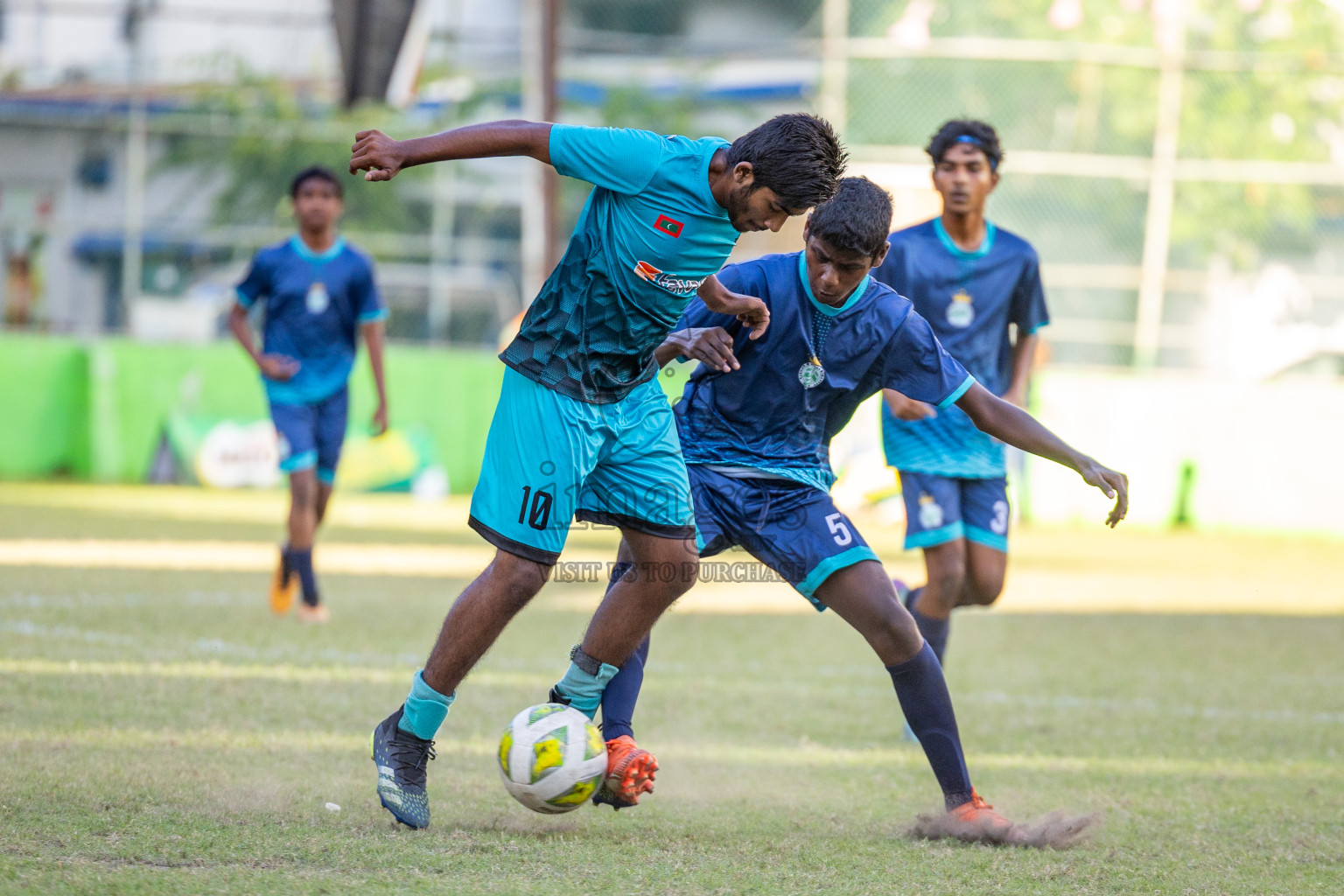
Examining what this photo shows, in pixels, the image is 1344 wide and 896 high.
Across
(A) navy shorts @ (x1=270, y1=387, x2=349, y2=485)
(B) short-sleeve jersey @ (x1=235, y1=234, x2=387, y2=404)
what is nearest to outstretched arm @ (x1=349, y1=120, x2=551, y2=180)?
(A) navy shorts @ (x1=270, y1=387, x2=349, y2=485)

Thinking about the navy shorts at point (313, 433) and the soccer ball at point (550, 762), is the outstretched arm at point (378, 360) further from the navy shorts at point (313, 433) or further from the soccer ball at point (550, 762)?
the soccer ball at point (550, 762)

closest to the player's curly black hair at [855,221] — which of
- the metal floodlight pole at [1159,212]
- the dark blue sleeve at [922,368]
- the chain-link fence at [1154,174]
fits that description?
the dark blue sleeve at [922,368]

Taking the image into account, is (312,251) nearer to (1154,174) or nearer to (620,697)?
(620,697)

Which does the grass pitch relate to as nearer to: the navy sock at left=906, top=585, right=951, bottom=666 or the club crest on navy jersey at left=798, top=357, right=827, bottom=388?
the navy sock at left=906, top=585, right=951, bottom=666

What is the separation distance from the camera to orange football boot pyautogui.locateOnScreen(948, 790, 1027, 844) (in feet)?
13.6

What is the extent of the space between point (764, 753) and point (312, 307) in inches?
170

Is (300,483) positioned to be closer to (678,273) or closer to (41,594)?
(41,594)

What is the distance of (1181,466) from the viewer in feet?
54.9

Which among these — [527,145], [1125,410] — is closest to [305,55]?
[1125,410]

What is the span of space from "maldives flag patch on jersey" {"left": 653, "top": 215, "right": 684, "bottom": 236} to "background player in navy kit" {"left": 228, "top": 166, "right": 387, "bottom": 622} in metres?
4.60

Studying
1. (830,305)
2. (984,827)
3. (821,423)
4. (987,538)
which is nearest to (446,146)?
(830,305)

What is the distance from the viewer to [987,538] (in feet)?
19.6

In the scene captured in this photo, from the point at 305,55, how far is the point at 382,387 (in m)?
13.2

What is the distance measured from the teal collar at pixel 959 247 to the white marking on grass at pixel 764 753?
2034 millimetres
